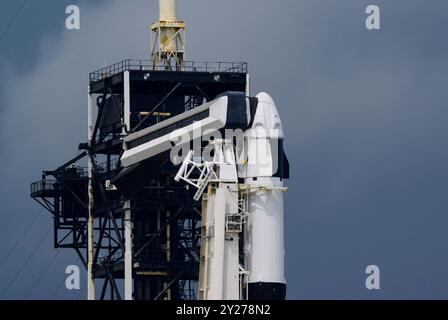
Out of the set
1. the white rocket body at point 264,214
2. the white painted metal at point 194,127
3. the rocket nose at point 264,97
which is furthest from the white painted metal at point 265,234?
the rocket nose at point 264,97

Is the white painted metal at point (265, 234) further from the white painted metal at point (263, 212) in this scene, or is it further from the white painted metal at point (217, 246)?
the white painted metal at point (217, 246)

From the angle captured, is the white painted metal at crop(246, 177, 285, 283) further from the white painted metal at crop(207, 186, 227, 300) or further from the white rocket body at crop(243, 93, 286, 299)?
the white painted metal at crop(207, 186, 227, 300)

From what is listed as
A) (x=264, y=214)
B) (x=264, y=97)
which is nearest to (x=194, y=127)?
(x=264, y=97)

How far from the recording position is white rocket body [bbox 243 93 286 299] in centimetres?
18562

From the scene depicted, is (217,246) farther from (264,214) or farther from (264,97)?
(264,97)

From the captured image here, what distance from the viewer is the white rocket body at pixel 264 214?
185625 millimetres

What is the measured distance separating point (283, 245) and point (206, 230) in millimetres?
5703

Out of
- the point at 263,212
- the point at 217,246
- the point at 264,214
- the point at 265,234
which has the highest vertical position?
the point at 263,212

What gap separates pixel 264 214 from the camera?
611 ft

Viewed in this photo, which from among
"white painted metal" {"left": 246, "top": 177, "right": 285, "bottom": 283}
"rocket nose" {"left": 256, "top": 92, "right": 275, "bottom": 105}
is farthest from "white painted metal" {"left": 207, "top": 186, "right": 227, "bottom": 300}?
"rocket nose" {"left": 256, "top": 92, "right": 275, "bottom": 105}
